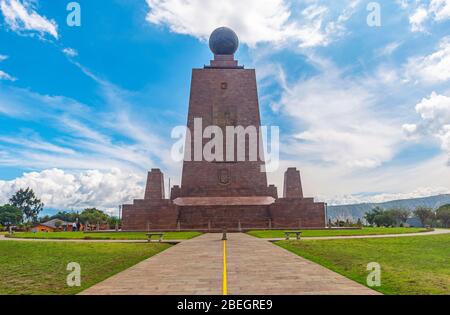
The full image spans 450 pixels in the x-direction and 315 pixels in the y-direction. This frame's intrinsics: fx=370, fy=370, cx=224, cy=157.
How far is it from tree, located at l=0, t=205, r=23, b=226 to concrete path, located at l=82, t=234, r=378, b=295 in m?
70.5

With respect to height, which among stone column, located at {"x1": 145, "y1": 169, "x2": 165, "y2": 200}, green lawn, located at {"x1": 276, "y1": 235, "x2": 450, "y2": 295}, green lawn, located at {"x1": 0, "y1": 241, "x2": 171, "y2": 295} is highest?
stone column, located at {"x1": 145, "y1": 169, "x2": 165, "y2": 200}

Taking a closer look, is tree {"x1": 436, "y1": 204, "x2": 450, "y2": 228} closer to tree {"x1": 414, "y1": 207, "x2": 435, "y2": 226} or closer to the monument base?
tree {"x1": 414, "y1": 207, "x2": 435, "y2": 226}

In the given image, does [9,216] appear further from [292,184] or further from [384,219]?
[384,219]

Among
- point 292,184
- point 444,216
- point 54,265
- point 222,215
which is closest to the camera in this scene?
point 54,265

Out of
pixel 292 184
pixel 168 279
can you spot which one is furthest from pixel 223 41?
pixel 168 279

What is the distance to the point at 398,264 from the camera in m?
10.2

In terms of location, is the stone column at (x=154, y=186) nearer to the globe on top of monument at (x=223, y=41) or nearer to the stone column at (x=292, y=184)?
the stone column at (x=292, y=184)

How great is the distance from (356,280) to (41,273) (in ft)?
25.1

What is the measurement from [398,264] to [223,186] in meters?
27.3

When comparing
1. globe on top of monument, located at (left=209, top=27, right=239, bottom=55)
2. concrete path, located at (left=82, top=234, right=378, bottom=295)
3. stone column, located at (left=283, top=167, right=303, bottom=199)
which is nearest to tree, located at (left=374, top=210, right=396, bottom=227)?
stone column, located at (left=283, top=167, right=303, bottom=199)

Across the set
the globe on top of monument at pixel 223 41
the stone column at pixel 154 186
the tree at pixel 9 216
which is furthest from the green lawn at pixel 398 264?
the tree at pixel 9 216

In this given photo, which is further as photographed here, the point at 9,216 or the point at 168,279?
the point at 9,216

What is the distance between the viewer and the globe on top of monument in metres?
42.0

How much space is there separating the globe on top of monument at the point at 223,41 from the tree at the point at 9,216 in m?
52.9
